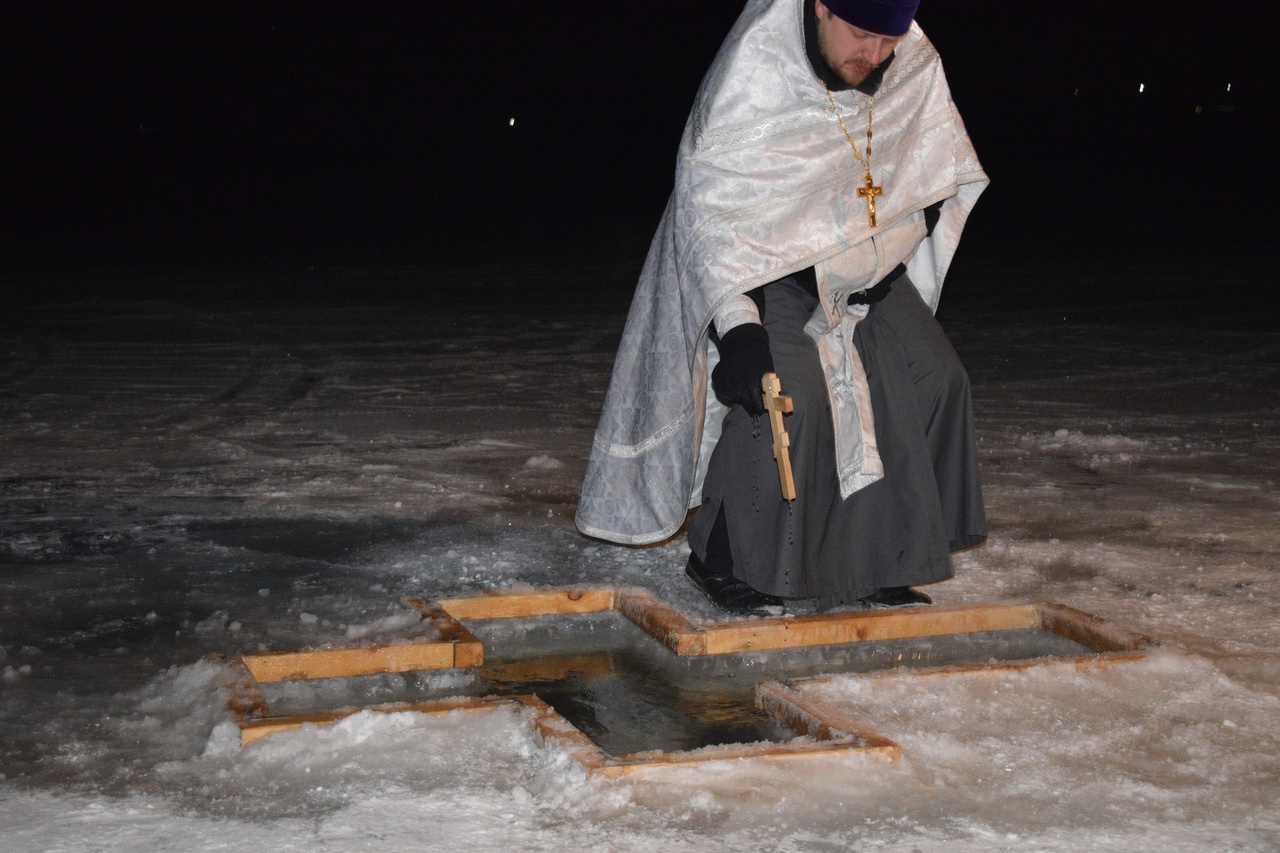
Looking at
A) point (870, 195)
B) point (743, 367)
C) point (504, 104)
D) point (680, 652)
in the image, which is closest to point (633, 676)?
point (680, 652)

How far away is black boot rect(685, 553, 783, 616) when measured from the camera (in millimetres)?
3524

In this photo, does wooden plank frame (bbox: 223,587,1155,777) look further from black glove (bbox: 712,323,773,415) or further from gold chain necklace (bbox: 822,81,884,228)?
gold chain necklace (bbox: 822,81,884,228)

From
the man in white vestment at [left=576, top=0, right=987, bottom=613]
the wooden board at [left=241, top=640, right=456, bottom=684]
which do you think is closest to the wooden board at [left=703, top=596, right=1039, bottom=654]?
the man in white vestment at [left=576, top=0, right=987, bottom=613]

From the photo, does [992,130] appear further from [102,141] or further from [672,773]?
[672,773]

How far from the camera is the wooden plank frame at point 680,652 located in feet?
8.41

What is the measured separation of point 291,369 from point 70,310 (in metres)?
3.30

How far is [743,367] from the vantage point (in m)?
3.21

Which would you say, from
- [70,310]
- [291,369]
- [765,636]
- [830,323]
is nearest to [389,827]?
[765,636]

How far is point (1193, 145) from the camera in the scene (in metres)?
31.9

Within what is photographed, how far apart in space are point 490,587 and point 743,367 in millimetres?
941

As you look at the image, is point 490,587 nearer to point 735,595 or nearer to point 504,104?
point 735,595

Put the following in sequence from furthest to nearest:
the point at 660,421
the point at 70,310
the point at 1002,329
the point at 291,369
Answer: the point at 70,310, the point at 1002,329, the point at 291,369, the point at 660,421

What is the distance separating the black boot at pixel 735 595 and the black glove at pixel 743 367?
521 millimetres

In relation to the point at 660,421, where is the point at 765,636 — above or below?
below
